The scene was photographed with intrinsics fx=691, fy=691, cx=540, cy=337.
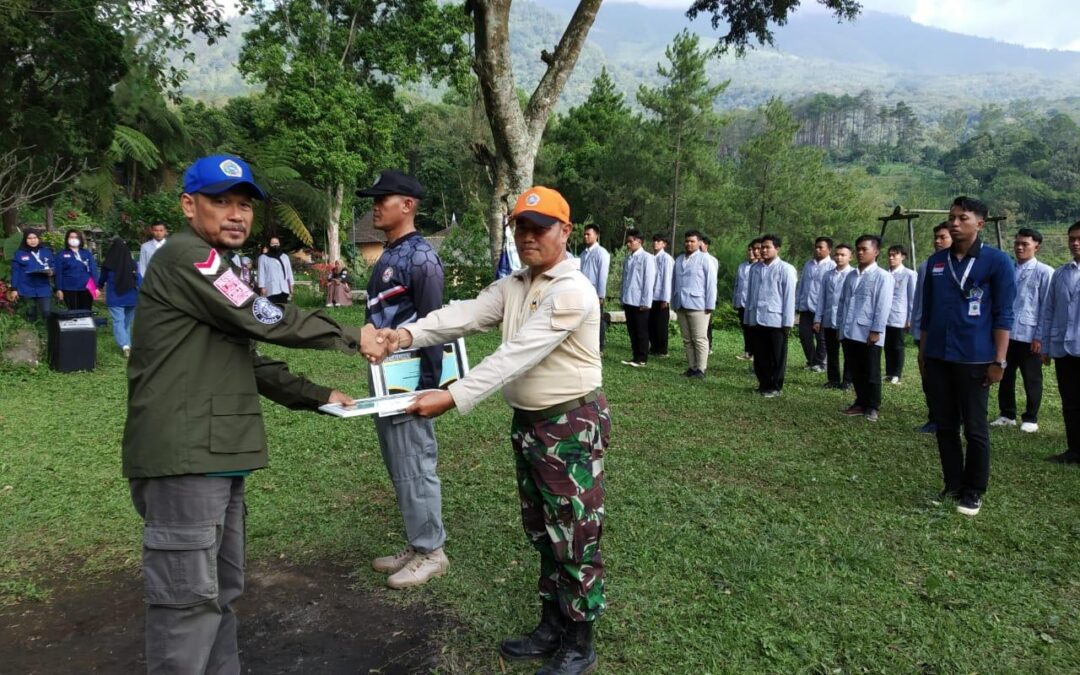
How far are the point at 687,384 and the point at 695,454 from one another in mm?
3111

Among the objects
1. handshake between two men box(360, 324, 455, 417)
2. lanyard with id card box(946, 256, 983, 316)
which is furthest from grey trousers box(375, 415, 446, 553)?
lanyard with id card box(946, 256, 983, 316)

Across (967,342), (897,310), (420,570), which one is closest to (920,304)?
(967,342)

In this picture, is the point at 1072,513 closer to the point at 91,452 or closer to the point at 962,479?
the point at 962,479

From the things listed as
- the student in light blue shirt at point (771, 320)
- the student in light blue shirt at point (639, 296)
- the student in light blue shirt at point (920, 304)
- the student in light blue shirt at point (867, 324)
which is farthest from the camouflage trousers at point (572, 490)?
the student in light blue shirt at point (639, 296)

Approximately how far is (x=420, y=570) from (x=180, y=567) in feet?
4.97

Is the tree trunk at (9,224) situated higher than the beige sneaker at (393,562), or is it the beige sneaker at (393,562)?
the tree trunk at (9,224)

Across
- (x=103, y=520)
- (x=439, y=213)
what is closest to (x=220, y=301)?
(x=103, y=520)

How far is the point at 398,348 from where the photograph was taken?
303cm

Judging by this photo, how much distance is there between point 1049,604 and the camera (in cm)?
351

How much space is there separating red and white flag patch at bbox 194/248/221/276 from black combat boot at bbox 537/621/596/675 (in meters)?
1.94

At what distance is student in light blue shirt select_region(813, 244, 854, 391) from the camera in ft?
27.9

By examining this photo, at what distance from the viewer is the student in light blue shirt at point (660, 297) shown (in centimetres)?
1073

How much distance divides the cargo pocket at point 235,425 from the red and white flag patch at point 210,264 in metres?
0.42

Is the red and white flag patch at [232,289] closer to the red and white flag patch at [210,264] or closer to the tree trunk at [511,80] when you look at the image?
the red and white flag patch at [210,264]
